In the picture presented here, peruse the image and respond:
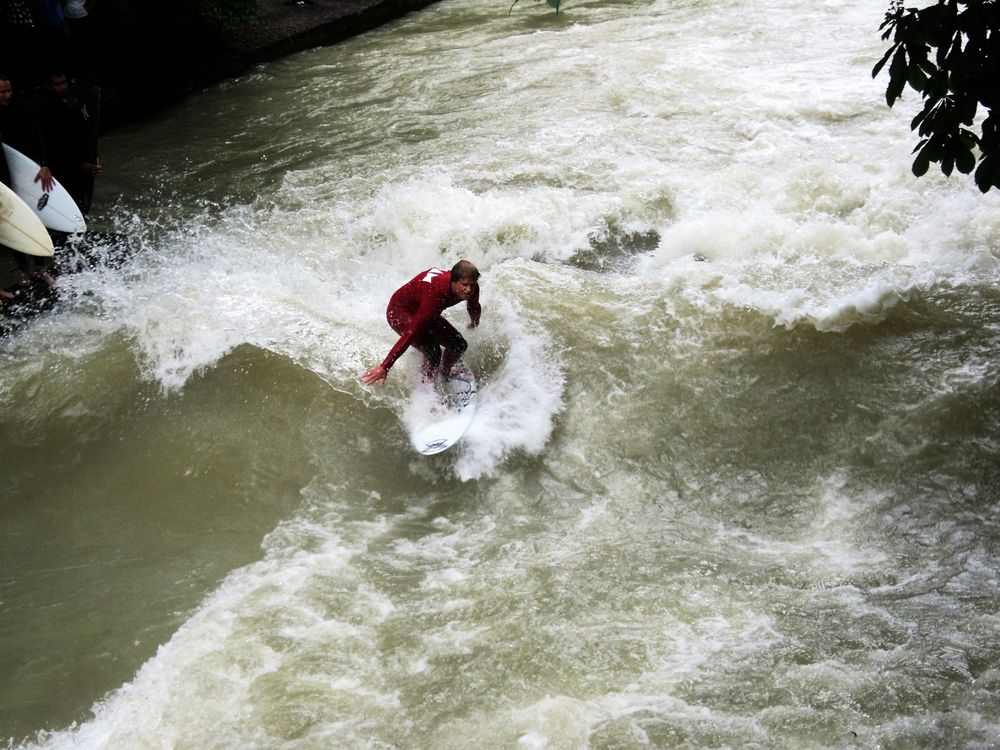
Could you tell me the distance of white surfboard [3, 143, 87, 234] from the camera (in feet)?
20.5

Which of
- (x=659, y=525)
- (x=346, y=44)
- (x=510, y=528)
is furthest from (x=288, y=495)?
(x=346, y=44)

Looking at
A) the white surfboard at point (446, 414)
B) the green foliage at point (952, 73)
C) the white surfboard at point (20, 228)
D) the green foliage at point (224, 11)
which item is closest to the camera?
the green foliage at point (952, 73)

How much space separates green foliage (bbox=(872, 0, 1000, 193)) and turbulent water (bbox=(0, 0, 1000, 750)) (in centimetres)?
178

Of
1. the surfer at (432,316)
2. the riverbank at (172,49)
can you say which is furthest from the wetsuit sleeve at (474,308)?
the riverbank at (172,49)

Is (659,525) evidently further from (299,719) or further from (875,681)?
(299,719)

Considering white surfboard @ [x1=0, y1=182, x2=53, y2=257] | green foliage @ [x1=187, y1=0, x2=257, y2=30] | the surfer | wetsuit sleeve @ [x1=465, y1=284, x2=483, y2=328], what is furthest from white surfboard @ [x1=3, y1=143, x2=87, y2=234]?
green foliage @ [x1=187, y1=0, x2=257, y2=30]

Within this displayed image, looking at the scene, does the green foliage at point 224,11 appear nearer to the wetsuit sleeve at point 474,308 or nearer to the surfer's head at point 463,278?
the wetsuit sleeve at point 474,308

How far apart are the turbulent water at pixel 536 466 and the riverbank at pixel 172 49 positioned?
250 cm

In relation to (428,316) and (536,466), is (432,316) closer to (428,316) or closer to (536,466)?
(428,316)

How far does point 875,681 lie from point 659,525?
1.20 m

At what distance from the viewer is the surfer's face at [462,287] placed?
15.4 ft

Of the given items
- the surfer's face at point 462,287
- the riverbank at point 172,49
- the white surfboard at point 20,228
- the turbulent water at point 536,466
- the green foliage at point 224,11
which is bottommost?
the turbulent water at point 536,466

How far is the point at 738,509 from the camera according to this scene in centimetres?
434

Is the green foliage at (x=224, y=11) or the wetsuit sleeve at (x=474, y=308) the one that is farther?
the green foliage at (x=224, y=11)
